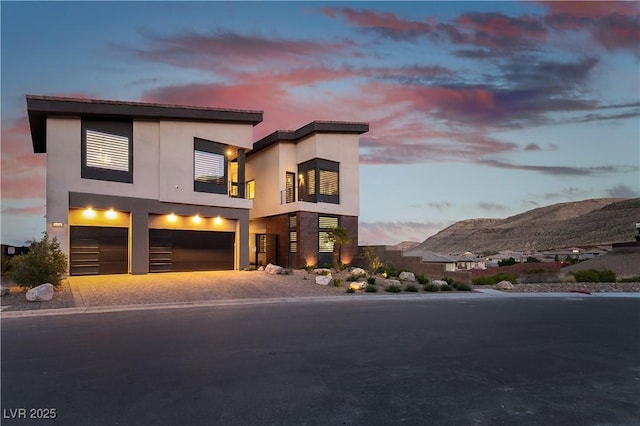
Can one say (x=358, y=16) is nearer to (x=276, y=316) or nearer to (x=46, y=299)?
(x=276, y=316)

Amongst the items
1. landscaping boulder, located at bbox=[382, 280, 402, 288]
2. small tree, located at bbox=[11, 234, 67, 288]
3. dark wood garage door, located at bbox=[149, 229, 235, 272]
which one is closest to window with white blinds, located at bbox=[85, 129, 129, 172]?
dark wood garage door, located at bbox=[149, 229, 235, 272]

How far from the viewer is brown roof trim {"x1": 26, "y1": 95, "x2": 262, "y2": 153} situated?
19.1 metres

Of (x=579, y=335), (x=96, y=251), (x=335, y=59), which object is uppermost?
(x=335, y=59)

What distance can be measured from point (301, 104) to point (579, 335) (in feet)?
71.4

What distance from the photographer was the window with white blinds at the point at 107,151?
2020 centimetres

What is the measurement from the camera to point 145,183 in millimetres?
21625

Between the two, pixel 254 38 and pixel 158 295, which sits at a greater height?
pixel 254 38

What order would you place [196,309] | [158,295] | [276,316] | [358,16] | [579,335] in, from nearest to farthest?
[579,335], [276,316], [196,309], [158,295], [358,16]

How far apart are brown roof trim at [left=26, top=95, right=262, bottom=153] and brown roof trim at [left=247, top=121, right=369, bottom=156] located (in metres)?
3.29

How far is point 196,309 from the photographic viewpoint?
1297 centimetres

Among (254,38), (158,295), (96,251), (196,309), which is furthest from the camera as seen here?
(96,251)

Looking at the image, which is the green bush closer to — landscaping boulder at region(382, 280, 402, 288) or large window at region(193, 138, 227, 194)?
landscaping boulder at region(382, 280, 402, 288)

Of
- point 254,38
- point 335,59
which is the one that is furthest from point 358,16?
point 254,38

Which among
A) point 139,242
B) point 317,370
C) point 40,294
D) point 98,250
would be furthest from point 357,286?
point 98,250
